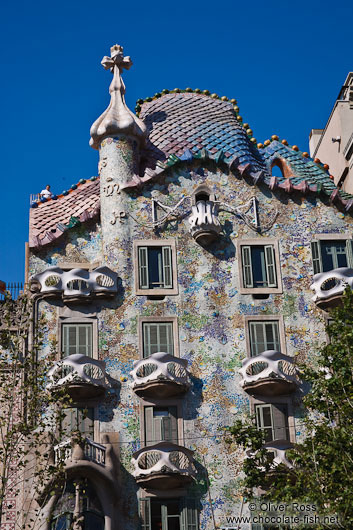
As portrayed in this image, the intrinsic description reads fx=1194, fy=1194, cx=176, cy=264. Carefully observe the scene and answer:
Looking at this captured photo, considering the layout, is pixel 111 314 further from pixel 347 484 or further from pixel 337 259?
pixel 347 484

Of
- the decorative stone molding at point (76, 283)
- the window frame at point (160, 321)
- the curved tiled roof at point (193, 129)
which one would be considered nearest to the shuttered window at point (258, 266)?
the window frame at point (160, 321)

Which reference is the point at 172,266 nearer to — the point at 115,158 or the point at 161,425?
the point at 115,158

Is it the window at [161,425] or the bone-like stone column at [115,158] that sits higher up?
the bone-like stone column at [115,158]

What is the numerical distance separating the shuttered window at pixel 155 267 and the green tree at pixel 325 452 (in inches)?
240

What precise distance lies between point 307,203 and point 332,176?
3.51 metres

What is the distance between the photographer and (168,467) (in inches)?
1420

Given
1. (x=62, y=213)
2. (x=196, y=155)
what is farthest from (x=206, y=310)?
(x=62, y=213)

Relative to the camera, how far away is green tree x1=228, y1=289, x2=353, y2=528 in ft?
102

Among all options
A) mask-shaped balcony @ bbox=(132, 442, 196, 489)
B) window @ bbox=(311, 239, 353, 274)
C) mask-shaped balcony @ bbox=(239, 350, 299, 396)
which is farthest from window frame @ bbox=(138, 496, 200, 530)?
window @ bbox=(311, 239, 353, 274)

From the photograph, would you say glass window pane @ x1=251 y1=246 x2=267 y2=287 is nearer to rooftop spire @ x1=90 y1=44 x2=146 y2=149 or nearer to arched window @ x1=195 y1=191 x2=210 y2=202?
arched window @ x1=195 y1=191 x2=210 y2=202

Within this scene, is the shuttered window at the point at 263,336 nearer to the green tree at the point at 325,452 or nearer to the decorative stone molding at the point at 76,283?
the green tree at the point at 325,452

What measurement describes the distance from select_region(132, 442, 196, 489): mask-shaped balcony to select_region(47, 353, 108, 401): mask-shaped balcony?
252 cm

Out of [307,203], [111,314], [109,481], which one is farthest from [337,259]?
[109,481]

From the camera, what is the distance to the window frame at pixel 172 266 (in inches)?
1561
